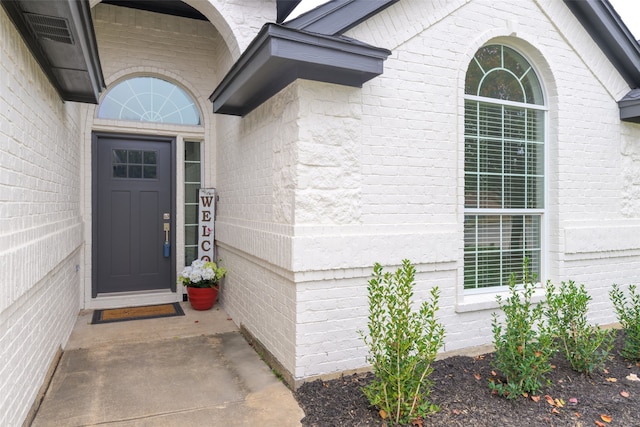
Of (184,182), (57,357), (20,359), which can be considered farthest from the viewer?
(184,182)

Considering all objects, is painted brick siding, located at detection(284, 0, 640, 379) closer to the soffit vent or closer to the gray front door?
the soffit vent

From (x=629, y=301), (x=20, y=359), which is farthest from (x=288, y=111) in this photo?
(x=629, y=301)

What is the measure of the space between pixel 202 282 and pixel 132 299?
985mm

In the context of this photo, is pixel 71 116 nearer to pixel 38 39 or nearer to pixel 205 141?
pixel 205 141

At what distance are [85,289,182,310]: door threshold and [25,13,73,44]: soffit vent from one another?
12.1 feet

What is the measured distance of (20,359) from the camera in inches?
96.2

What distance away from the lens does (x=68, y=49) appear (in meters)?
2.72

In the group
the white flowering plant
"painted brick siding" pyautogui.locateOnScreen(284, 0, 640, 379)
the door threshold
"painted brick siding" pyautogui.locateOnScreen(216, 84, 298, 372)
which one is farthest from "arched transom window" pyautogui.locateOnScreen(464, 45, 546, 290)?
the door threshold

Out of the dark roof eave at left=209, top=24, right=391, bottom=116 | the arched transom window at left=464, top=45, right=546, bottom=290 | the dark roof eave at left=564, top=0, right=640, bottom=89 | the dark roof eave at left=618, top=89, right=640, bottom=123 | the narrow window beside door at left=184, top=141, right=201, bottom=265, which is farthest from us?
the narrow window beside door at left=184, top=141, right=201, bottom=265

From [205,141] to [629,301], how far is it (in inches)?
219

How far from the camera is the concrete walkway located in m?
2.77

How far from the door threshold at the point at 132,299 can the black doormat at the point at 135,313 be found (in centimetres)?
10

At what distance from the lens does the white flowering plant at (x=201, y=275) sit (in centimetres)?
522

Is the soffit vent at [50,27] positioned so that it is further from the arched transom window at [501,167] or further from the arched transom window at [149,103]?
the arched transom window at [501,167]
